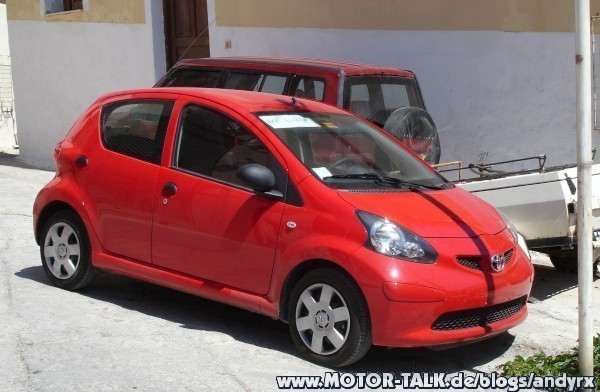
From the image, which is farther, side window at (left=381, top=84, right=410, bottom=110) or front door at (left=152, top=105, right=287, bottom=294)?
side window at (left=381, top=84, right=410, bottom=110)

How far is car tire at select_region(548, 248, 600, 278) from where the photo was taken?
8.00m

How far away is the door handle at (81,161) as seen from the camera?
273 inches

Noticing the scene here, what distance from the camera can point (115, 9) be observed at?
1438 centimetres

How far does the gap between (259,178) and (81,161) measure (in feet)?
6.11

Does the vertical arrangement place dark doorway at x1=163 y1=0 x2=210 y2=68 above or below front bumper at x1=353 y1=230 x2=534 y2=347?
above

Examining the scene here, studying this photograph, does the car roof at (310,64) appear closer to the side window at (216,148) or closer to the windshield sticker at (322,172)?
the side window at (216,148)

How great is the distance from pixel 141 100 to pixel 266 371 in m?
2.46

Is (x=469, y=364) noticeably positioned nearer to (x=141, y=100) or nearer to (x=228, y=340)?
(x=228, y=340)

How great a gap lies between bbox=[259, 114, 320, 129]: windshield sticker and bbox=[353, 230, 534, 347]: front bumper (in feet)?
4.12

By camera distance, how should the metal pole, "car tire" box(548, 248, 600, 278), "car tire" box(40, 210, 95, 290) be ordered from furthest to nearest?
"car tire" box(548, 248, 600, 278) < "car tire" box(40, 210, 95, 290) < the metal pole

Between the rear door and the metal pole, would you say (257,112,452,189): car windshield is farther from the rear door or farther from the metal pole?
the metal pole

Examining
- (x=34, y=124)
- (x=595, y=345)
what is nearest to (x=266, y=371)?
(x=595, y=345)

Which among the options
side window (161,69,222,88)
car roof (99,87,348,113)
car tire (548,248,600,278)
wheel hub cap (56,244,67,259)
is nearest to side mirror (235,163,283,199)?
car roof (99,87,348,113)

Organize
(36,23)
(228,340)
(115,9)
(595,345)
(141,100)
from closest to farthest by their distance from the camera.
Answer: (595,345) → (228,340) → (141,100) → (115,9) → (36,23)
